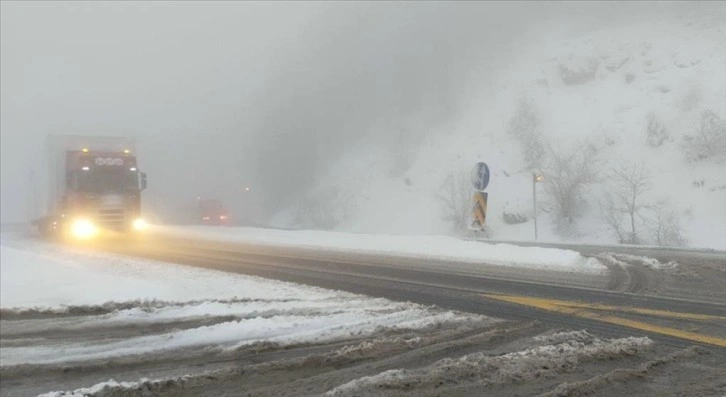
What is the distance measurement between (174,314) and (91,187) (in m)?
17.3

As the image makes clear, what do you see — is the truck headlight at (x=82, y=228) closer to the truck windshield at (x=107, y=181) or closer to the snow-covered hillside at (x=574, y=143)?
the truck windshield at (x=107, y=181)

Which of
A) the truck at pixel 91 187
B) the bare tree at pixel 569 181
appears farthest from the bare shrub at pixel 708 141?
the truck at pixel 91 187

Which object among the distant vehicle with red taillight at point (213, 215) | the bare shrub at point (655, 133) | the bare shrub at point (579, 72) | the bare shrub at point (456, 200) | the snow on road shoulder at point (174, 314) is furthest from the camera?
the bare shrub at point (579, 72)

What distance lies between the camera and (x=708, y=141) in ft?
112

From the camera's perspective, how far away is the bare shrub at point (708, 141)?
3366 cm

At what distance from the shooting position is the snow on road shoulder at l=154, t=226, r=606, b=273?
12977mm

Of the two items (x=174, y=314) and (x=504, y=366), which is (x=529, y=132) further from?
(x=504, y=366)

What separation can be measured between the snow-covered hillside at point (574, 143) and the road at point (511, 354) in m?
21.8

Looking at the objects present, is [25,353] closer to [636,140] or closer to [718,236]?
[718,236]

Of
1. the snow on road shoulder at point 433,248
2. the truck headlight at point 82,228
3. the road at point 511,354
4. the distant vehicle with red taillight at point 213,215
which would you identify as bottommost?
the road at point 511,354

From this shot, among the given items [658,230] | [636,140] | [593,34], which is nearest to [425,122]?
[593,34]

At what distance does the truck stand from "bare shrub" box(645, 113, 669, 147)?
30754 millimetres

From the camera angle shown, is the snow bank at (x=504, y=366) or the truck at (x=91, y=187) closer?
the snow bank at (x=504, y=366)

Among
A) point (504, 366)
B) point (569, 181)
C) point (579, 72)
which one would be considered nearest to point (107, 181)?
point (504, 366)
